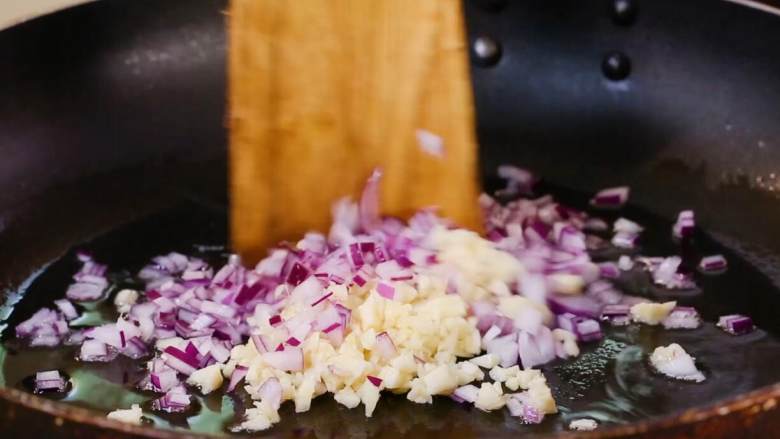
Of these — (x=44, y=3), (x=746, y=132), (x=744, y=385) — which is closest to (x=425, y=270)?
(x=744, y=385)

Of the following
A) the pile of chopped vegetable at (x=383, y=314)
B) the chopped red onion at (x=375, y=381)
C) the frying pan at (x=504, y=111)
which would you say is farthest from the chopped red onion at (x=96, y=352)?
the chopped red onion at (x=375, y=381)

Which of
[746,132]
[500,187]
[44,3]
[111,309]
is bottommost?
[111,309]

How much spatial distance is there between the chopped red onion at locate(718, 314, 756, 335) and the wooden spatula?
1.18ft

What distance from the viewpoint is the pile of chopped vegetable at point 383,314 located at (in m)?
1.13

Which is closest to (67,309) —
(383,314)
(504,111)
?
(383,314)

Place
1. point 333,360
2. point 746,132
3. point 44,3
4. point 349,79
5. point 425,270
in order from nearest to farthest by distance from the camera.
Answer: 1. point 333,360
2. point 425,270
3. point 349,79
4. point 746,132
5. point 44,3

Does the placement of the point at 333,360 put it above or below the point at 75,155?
below

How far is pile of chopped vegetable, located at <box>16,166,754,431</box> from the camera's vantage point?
1129 millimetres

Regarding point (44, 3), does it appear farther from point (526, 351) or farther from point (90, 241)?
point (526, 351)

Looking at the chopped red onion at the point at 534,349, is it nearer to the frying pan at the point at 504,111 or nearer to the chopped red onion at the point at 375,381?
the chopped red onion at the point at 375,381

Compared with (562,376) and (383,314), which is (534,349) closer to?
(562,376)

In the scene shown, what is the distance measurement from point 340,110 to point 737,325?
589 millimetres

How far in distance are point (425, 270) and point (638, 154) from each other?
479mm

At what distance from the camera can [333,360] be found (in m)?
1.14
